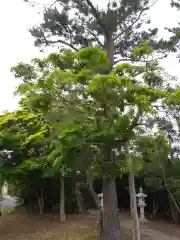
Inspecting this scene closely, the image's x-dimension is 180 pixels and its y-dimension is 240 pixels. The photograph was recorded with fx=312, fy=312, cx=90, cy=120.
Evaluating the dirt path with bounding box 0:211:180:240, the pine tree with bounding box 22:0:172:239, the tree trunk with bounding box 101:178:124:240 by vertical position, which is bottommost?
the dirt path with bounding box 0:211:180:240

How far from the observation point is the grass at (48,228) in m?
8.06

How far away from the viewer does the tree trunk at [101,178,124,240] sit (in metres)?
7.24

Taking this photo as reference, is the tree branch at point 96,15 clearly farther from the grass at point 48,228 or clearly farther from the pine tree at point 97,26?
the grass at point 48,228

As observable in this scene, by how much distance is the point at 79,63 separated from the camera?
643cm

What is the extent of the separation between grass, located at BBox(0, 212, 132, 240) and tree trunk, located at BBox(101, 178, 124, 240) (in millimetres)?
705

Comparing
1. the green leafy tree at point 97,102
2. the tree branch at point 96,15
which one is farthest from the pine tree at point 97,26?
the green leafy tree at point 97,102

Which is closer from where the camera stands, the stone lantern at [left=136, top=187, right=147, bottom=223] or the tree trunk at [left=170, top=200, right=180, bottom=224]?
the stone lantern at [left=136, top=187, right=147, bottom=223]

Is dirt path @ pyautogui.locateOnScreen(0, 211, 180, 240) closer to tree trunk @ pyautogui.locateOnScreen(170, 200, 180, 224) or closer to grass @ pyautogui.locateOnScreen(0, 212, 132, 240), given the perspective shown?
grass @ pyautogui.locateOnScreen(0, 212, 132, 240)

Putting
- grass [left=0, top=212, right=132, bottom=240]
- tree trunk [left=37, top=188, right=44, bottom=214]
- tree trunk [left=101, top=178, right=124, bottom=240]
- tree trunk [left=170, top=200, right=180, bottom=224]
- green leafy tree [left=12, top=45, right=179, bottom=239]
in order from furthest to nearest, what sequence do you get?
tree trunk [left=37, top=188, right=44, bottom=214] → tree trunk [left=170, top=200, right=180, bottom=224] → grass [left=0, top=212, right=132, bottom=240] → tree trunk [left=101, top=178, right=124, bottom=240] → green leafy tree [left=12, top=45, right=179, bottom=239]

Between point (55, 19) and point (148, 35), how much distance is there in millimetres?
3271

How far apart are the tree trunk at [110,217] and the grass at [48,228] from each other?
705mm

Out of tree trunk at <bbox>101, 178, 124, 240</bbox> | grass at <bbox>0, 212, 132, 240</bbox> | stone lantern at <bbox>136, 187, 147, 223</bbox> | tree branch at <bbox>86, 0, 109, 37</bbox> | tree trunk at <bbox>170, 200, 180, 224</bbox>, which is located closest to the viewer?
tree trunk at <bbox>101, 178, 124, 240</bbox>

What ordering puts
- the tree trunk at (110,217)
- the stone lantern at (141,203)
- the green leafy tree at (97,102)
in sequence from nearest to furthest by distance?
the green leafy tree at (97,102), the tree trunk at (110,217), the stone lantern at (141,203)

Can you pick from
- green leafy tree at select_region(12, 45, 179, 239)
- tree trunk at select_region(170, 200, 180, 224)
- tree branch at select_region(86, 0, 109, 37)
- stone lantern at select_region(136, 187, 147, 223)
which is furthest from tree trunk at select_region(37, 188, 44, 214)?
tree branch at select_region(86, 0, 109, 37)
